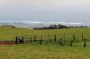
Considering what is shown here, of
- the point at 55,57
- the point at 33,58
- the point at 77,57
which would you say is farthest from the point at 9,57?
the point at 77,57

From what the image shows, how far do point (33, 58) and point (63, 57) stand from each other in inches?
125

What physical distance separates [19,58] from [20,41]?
1952cm

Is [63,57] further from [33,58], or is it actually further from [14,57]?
[14,57]

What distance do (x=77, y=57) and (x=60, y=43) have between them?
53.1 ft

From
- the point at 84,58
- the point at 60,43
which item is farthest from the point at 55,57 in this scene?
the point at 60,43

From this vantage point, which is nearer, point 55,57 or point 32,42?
point 55,57

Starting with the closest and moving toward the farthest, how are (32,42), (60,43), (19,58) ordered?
(19,58) < (60,43) < (32,42)

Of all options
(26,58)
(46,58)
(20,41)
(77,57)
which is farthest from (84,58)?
(20,41)

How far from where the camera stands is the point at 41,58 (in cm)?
3027

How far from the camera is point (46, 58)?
30.2 meters

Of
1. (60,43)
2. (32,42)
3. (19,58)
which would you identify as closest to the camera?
(19,58)

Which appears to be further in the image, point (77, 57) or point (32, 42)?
point (32, 42)

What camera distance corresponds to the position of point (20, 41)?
49469 mm

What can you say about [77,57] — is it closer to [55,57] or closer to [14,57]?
[55,57]
